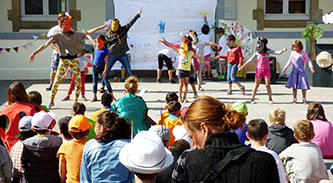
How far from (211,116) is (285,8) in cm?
1416

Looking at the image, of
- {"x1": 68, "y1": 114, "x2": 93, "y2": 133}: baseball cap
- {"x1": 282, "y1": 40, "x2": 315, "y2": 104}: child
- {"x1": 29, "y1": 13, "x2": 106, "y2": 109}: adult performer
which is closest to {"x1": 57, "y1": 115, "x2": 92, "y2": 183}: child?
{"x1": 68, "y1": 114, "x2": 93, "y2": 133}: baseball cap

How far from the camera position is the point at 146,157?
8.66 feet

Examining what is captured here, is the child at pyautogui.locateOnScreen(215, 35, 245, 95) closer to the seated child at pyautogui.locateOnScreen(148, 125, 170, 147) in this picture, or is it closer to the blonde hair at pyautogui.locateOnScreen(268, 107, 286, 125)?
the blonde hair at pyautogui.locateOnScreen(268, 107, 286, 125)

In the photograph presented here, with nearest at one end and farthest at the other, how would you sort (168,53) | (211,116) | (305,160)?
(211,116)
(305,160)
(168,53)

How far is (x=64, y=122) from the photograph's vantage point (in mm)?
4742

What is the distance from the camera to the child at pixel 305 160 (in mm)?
4555

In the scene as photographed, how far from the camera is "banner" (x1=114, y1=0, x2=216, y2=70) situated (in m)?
14.8

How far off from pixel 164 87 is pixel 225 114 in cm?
1006

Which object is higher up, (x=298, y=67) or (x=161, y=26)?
(x=161, y=26)

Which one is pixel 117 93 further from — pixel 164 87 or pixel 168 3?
pixel 168 3

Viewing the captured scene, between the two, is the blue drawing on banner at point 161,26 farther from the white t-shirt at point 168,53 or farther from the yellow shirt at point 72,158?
the yellow shirt at point 72,158

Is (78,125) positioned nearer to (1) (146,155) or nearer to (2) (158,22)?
(1) (146,155)

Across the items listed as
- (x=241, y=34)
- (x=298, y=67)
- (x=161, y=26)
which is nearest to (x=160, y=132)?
(x=298, y=67)

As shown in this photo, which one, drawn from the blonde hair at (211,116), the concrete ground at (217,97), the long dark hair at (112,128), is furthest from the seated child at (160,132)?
the concrete ground at (217,97)
